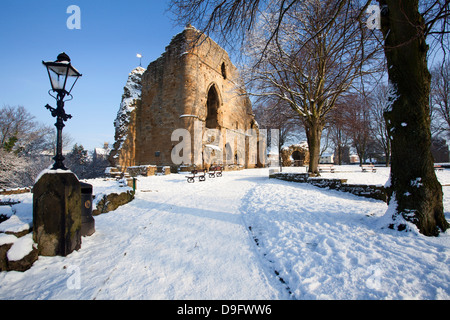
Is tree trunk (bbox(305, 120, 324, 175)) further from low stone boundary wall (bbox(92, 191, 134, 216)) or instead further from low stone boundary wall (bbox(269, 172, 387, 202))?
low stone boundary wall (bbox(92, 191, 134, 216))

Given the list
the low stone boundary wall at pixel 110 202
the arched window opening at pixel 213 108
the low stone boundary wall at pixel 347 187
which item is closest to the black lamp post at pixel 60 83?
the low stone boundary wall at pixel 110 202

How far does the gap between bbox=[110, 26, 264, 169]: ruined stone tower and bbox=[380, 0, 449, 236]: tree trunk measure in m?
15.1

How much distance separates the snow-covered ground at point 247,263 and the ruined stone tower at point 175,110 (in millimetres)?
15873

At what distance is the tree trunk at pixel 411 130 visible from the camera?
118 inches

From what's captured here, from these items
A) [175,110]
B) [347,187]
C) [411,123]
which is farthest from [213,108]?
[411,123]

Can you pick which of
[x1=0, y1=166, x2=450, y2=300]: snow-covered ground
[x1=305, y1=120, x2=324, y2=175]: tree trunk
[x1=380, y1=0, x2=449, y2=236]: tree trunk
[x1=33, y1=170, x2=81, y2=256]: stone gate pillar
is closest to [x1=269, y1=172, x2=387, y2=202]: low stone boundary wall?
[x1=305, y1=120, x2=324, y2=175]: tree trunk

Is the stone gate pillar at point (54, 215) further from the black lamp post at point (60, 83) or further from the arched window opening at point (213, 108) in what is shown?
the arched window opening at point (213, 108)

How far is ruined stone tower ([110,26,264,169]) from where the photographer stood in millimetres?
19688

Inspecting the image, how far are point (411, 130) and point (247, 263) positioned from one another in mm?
3591

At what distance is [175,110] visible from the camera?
800 inches

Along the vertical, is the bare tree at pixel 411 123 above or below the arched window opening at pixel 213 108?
below
